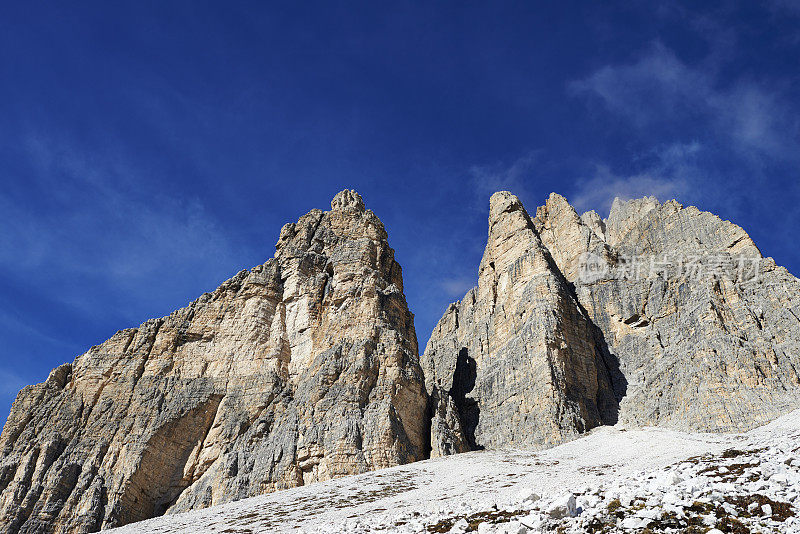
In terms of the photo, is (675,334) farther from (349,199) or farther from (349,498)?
(349,498)

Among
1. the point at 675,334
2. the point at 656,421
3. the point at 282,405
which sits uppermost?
the point at 675,334

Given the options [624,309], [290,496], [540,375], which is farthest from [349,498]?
[624,309]

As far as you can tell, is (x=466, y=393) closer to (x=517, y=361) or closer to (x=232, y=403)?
(x=517, y=361)

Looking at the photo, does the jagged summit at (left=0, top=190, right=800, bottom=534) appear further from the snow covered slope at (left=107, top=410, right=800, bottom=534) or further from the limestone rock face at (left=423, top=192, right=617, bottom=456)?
the snow covered slope at (left=107, top=410, right=800, bottom=534)

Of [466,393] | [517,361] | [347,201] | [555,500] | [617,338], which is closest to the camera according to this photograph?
[555,500]

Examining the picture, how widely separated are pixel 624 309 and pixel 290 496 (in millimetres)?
52647

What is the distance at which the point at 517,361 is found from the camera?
6350 centimetres

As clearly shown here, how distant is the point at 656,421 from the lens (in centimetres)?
5469

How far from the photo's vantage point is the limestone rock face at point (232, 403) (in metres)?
46.4

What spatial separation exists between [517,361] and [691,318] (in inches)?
744
